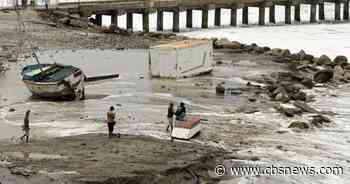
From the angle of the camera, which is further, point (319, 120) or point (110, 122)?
point (319, 120)

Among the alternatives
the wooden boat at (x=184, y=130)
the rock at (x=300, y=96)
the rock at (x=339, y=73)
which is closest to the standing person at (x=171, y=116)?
the wooden boat at (x=184, y=130)

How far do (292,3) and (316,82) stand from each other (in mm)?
39414

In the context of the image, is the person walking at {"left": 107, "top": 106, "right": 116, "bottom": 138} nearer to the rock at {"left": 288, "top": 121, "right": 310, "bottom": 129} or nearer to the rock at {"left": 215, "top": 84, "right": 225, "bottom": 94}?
the rock at {"left": 288, "top": 121, "right": 310, "bottom": 129}

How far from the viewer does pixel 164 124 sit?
22766 mm

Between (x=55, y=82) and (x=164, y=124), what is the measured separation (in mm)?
5588

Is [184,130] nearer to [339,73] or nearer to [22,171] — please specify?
[22,171]

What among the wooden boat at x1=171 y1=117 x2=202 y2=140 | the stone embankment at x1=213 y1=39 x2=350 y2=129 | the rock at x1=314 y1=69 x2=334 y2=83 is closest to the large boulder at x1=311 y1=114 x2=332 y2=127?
the stone embankment at x1=213 y1=39 x2=350 y2=129

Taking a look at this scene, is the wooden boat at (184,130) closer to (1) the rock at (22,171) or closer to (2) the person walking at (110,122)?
(2) the person walking at (110,122)

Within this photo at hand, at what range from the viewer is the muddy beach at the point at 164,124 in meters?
→ 17.3

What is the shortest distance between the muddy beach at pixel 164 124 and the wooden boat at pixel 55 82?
1.53ft

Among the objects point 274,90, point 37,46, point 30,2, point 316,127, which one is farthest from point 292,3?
point 316,127

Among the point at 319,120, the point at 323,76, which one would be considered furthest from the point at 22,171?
the point at 323,76

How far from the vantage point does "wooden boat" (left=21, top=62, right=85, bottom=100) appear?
1034 inches

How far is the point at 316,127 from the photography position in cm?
2323
